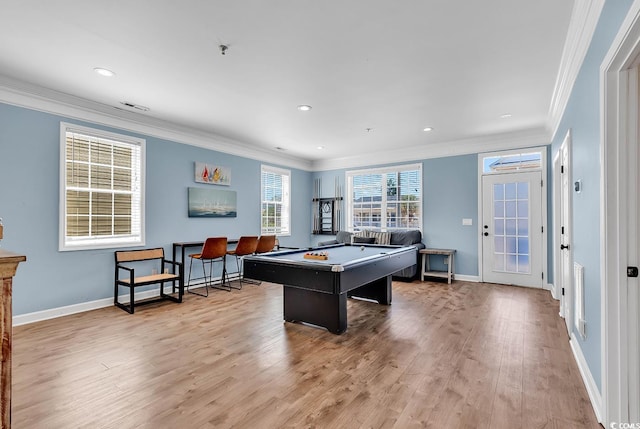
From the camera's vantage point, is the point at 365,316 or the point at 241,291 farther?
the point at 241,291

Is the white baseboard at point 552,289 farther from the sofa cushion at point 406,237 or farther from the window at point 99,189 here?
the window at point 99,189

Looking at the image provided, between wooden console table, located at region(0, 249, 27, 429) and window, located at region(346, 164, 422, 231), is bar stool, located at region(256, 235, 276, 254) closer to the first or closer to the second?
window, located at region(346, 164, 422, 231)

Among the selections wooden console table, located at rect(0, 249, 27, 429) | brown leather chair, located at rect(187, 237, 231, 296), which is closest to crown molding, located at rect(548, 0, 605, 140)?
wooden console table, located at rect(0, 249, 27, 429)

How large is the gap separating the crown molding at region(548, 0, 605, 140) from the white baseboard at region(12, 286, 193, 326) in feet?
18.6

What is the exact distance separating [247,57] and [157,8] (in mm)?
849

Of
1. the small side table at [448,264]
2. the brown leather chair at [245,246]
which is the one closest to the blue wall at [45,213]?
the brown leather chair at [245,246]

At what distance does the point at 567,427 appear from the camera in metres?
1.84

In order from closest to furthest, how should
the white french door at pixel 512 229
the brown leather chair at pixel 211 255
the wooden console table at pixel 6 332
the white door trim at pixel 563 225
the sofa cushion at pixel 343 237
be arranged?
the wooden console table at pixel 6 332
the white door trim at pixel 563 225
the brown leather chair at pixel 211 255
the white french door at pixel 512 229
the sofa cushion at pixel 343 237

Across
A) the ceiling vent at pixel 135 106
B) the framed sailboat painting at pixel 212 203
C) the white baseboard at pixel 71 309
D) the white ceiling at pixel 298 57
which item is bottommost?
the white baseboard at pixel 71 309

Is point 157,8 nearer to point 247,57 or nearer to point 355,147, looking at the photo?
point 247,57

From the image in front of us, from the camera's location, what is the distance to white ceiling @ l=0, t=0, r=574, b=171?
2316 millimetres

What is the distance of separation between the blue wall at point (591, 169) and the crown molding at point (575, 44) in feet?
0.32

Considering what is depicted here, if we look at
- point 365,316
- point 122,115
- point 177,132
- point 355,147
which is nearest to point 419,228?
point 355,147

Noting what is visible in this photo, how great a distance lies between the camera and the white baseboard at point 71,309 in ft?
11.9
